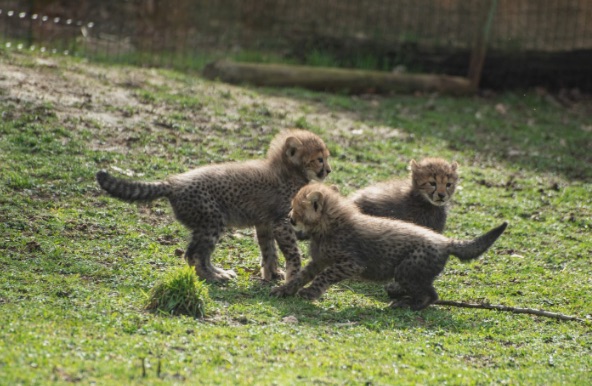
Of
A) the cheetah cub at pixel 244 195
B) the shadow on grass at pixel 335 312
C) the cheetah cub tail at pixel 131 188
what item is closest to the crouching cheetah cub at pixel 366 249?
the shadow on grass at pixel 335 312

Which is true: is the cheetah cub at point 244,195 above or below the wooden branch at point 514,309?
above

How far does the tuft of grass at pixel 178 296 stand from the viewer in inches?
242

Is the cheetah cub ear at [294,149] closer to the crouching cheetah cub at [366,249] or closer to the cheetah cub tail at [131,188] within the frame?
the crouching cheetah cub at [366,249]

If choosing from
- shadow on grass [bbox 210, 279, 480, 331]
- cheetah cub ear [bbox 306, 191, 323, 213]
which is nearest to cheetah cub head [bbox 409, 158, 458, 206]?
shadow on grass [bbox 210, 279, 480, 331]

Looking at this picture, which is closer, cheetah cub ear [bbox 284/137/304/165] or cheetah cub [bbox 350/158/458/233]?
cheetah cub ear [bbox 284/137/304/165]

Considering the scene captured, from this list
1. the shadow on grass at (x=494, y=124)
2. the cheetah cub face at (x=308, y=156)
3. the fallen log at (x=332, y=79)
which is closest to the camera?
the cheetah cub face at (x=308, y=156)

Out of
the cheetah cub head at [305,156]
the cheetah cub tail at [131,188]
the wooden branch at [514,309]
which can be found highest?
the cheetah cub head at [305,156]

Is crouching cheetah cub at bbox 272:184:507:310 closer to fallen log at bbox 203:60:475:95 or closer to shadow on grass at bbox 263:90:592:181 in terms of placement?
shadow on grass at bbox 263:90:592:181

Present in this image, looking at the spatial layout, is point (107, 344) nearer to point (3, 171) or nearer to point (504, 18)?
point (3, 171)

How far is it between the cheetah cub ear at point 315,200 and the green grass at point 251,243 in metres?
0.71

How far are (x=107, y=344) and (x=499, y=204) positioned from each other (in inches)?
218

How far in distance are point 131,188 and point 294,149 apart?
162 cm

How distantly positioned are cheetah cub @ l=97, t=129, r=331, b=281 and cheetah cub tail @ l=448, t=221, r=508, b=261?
4.22 feet

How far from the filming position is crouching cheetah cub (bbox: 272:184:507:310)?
695 centimetres
